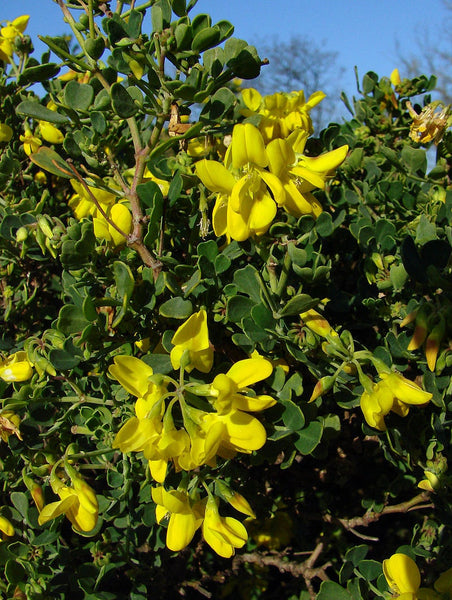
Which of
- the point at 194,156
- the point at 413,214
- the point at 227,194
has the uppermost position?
the point at 194,156

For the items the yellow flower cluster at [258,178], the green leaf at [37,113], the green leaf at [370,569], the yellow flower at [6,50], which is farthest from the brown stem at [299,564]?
the yellow flower at [6,50]

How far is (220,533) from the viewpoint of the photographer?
0.76 m

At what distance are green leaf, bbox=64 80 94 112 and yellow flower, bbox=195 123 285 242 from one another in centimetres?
25

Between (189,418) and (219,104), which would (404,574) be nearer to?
(189,418)

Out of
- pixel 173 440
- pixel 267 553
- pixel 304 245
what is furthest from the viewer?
pixel 267 553

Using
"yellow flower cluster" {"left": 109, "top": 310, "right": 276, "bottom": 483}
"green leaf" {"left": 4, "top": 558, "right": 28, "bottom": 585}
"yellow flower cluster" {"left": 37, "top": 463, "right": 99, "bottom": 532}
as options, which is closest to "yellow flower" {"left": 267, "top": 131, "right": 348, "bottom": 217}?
"yellow flower cluster" {"left": 109, "top": 310, "right": 276, "bottom": 483}

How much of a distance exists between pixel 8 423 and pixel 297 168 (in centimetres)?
62

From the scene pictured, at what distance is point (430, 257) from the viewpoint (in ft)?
2.73

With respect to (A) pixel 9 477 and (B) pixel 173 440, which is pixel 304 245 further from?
(A) pixel 9 477

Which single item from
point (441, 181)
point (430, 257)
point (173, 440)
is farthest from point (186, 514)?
point (441, 181)

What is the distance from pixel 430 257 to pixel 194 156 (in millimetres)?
449

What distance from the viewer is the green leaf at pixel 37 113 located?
0.79m

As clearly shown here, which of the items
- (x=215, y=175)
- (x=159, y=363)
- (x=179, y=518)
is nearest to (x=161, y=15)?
(x=215, y=175)

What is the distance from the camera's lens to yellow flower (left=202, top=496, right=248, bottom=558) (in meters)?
0.75
